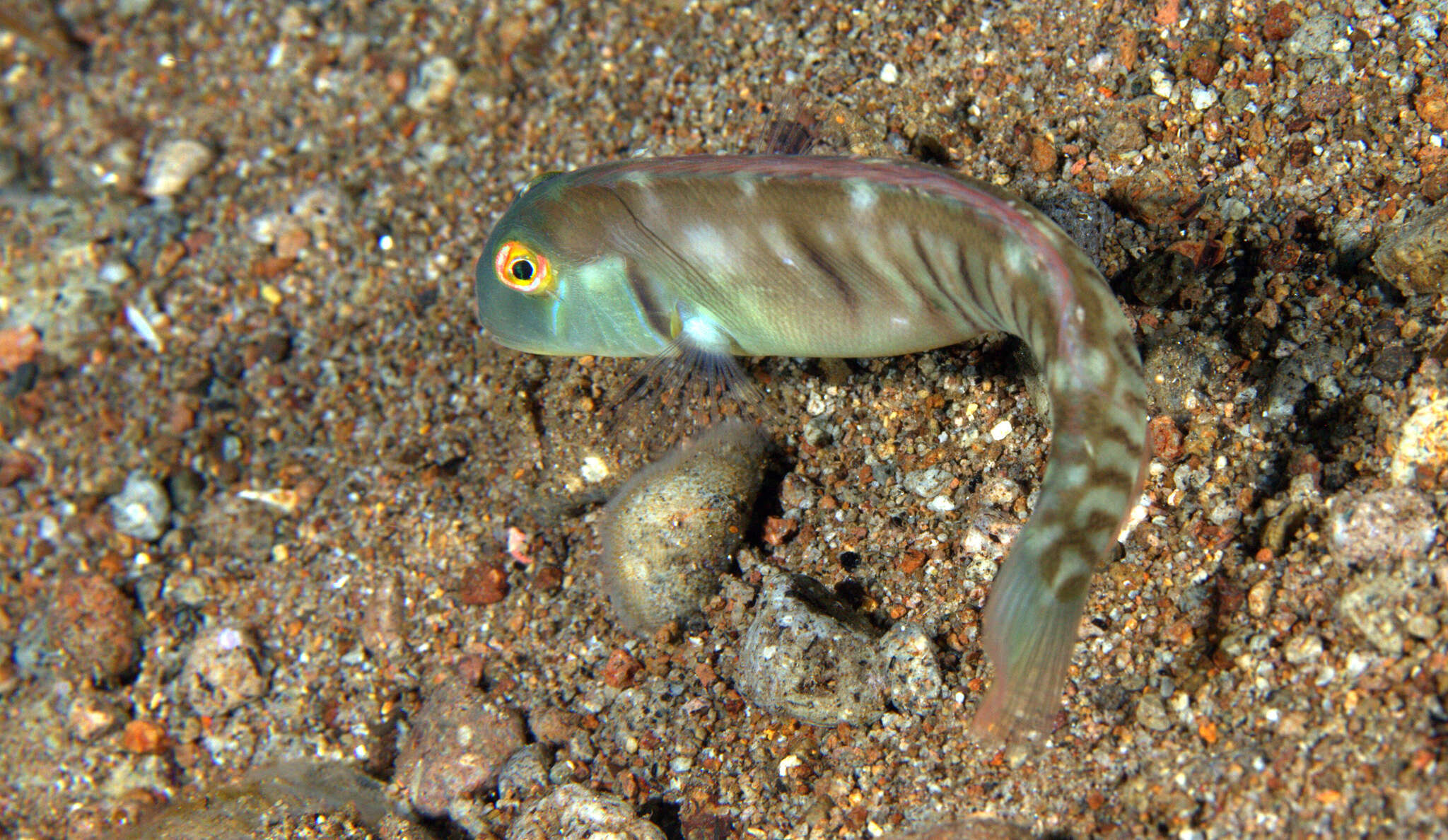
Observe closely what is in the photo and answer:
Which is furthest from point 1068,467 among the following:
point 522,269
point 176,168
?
point 176,168

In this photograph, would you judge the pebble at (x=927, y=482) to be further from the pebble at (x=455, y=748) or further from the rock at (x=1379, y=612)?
the pebble at (x=455, y=748)

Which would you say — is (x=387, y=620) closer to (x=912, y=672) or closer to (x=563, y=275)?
(x=563, y=275)

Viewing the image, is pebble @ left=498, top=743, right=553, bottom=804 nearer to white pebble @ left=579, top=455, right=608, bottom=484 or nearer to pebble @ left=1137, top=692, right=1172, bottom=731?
white pebble @ left=579, top=455, right=608, bottom=484

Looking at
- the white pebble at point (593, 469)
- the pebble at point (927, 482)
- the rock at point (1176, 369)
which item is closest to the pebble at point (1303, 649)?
the rock at point (1176, 369)

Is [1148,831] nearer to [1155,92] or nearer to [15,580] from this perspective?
[1155,92]

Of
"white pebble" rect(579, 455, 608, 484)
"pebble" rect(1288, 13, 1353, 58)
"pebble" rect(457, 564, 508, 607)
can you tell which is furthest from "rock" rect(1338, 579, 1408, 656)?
"pebble" rect(457, 564, 508, 607)

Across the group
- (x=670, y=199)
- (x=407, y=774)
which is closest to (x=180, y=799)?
(x=407, y=774)
